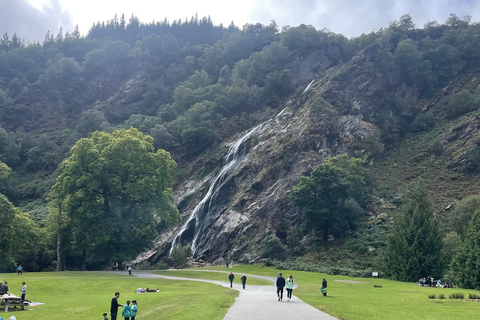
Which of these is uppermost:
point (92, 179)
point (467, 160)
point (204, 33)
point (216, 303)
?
point (204, 33)

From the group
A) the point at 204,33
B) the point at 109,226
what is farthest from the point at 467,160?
the point at 204,33

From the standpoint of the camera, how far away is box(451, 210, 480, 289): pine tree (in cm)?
3551

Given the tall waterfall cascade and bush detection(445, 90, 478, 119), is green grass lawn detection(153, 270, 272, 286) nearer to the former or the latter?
the tall waterfall cascade

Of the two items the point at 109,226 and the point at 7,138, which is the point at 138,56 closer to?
the point at 7,138

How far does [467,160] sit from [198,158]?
185 feet

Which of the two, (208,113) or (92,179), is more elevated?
(208,113)

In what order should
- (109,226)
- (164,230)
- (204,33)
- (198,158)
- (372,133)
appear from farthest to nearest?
(204,33) < (198,158) < (372,133) < (164,230) < (109,226)

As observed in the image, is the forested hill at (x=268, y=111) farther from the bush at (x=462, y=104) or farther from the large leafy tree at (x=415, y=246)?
the large leafy tree at (x=415, y=246)

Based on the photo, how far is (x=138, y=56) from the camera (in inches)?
5645

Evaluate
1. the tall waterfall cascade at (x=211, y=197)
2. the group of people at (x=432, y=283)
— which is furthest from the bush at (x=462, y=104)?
the group of people at (x=432, y=283)

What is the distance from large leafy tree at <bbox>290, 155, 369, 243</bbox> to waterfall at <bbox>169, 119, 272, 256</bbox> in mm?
17080

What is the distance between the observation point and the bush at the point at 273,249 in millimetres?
58156

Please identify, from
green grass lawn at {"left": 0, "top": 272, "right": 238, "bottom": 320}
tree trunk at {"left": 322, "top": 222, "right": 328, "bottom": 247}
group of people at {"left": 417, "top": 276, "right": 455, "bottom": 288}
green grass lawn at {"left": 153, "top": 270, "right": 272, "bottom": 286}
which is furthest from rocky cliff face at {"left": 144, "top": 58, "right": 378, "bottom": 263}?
group of people at {"left": 417, "top": 276, "right": 455, "bottom": 288}

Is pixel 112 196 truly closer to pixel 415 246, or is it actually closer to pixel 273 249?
pixel 273 249
